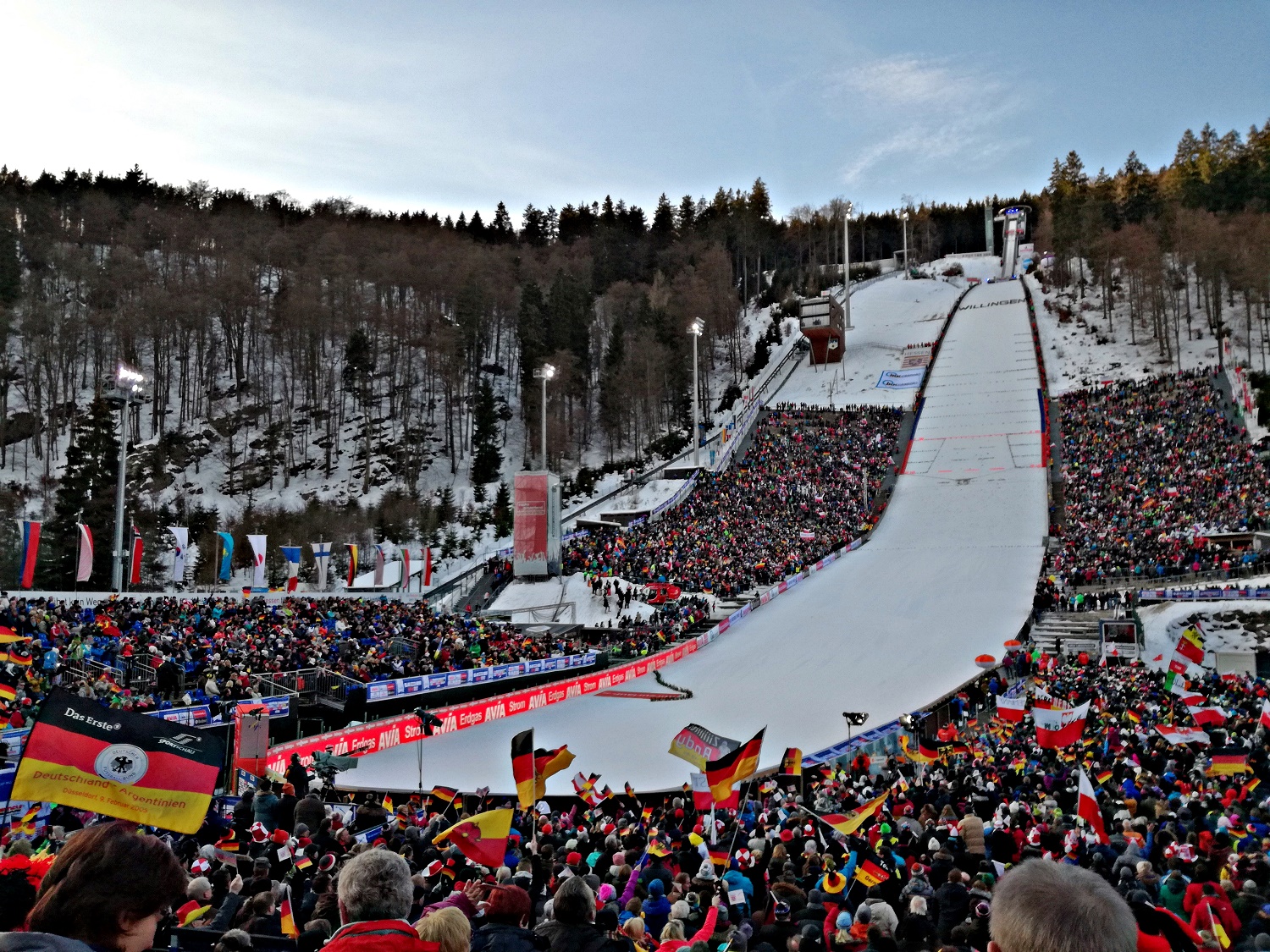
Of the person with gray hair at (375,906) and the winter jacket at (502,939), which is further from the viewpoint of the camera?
the winter jacket at (502,939)

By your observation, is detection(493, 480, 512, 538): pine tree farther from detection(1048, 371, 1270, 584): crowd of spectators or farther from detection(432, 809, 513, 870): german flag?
detection(432, 809, 513, 870): german flag

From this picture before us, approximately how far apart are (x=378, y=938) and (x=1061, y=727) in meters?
12.4

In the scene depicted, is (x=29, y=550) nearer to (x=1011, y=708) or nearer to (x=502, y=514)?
(x=1011, y=708)

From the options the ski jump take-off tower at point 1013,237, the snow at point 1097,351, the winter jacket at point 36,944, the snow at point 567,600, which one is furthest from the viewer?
the ski jump take-off tower at point 1013,237

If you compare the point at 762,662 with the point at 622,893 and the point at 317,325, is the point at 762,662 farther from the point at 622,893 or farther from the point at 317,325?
the point at 317,325

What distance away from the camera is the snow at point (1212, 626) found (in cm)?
2366

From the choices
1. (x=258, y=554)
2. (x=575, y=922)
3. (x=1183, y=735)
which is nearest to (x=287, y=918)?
(x=575, y=922)

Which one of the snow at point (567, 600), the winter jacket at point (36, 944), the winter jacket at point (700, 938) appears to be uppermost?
the winter jacket at point (36, 944)

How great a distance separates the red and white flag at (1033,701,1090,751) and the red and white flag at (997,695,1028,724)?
11.8 feet

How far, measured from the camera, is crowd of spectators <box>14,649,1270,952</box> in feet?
7.09

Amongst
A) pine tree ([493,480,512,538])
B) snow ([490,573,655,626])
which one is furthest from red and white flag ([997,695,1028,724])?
pine tree ([493,480,512,538])

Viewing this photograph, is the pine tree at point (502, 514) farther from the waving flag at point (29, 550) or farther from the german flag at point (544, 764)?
the german flag at point (544, 764)

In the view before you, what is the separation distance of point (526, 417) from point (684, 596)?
96.8ft

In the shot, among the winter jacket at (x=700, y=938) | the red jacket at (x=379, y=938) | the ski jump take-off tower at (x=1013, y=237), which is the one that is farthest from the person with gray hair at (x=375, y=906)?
the ski jump take-off tower at (x=1013, y=237)
